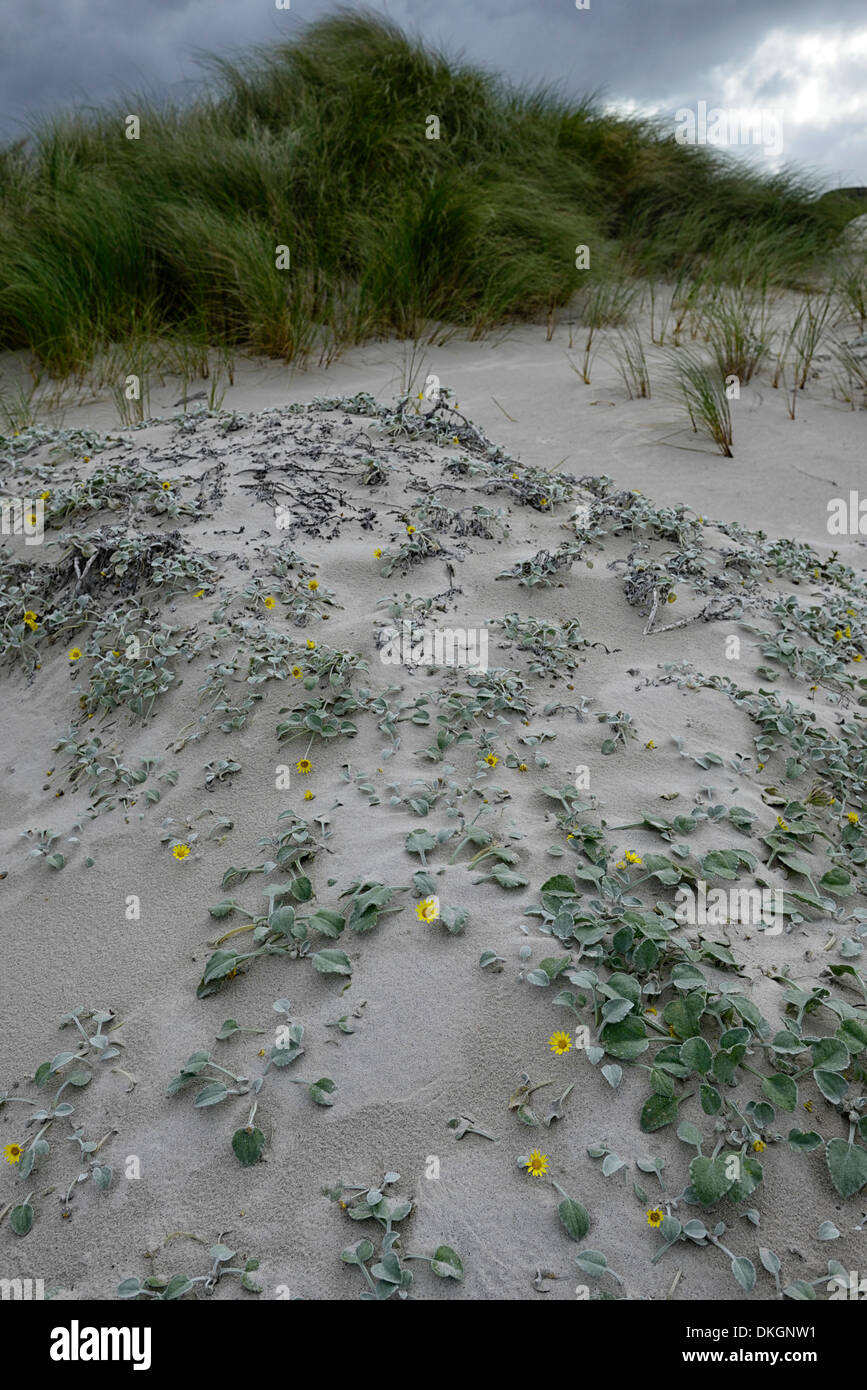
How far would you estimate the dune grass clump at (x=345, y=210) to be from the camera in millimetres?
A: 6957

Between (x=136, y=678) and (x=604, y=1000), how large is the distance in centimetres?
182

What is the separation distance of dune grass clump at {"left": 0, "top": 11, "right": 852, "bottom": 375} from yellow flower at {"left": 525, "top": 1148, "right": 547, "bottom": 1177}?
5.04 m

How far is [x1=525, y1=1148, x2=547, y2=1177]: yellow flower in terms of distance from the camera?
62.0 inches

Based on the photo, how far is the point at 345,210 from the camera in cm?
798

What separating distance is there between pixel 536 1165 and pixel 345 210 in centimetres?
810

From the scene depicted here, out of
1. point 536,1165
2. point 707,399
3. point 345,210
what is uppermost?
point 345,210

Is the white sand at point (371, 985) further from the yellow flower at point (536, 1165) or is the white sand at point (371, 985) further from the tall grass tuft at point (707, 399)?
the tall grass tuft at point (707, 399)

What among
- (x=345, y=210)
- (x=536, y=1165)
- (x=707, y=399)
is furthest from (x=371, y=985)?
(x=345, y=210)

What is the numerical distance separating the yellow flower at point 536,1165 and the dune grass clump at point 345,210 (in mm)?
5040

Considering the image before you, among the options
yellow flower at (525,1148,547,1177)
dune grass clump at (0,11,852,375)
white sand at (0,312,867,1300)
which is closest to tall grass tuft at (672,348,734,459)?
dune grass clump at (0,11,852,375)

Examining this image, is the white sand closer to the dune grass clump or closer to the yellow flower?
the yellow flower

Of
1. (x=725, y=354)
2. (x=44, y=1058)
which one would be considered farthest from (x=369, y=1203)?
(x=725, y=354)

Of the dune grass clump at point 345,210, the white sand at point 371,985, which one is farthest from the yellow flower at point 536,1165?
the dune grass clump at point 345,210

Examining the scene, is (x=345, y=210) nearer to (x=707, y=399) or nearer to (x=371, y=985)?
(x=707, y=399)
